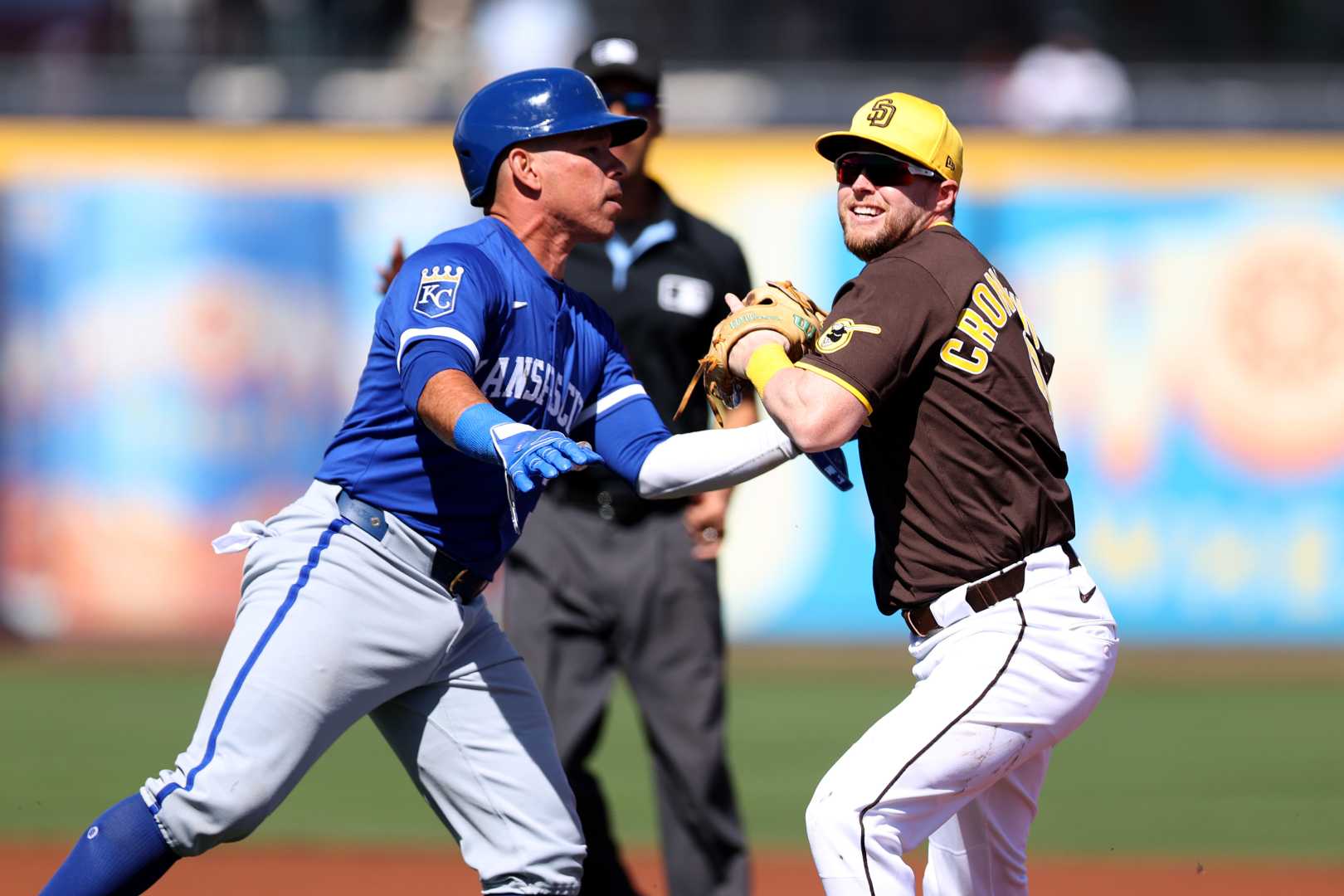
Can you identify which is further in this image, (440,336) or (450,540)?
(450,540)

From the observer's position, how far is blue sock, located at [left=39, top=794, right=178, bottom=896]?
4137 mm

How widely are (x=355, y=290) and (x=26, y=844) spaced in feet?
19.9

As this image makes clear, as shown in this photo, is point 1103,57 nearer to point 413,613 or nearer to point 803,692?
point 803,692

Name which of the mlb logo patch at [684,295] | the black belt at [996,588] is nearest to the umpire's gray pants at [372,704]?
the black belt at [996,588]

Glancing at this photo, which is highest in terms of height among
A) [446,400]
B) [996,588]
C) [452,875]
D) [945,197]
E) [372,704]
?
[945,197]

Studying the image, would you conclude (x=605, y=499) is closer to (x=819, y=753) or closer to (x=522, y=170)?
(x=522, y=170)

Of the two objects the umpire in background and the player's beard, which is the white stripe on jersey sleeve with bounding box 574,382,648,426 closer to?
the player's beard

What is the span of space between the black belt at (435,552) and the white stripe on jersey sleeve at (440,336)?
0.45m

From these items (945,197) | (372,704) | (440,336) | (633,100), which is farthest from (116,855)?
(633,100)

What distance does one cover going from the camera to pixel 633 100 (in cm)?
615

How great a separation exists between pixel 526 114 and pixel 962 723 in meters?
1.91

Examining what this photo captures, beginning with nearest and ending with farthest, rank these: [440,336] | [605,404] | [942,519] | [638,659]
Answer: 1. [440,336]
2. [942,519]
3. [605,404]
4. [638,659]

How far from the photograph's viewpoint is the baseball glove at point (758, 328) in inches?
170

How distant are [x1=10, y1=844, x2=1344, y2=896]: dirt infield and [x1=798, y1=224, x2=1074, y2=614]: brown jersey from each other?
2684 millimetres
